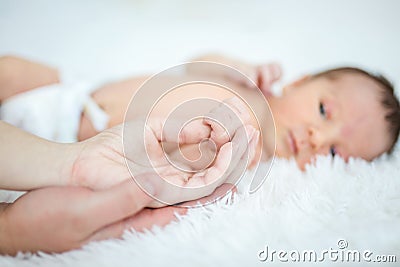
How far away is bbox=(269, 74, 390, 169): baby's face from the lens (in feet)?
3.15

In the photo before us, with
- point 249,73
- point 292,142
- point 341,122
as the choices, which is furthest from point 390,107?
point 249,73

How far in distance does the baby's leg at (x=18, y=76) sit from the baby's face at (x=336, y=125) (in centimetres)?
50

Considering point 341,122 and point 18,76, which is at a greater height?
point 18,76

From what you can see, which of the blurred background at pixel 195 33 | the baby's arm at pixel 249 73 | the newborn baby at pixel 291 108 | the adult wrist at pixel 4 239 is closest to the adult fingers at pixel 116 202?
the adult wrist at pixel 4 239

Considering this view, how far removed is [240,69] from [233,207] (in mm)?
586

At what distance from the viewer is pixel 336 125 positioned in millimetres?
975

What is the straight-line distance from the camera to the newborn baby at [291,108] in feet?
3.04

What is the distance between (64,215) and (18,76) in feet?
1.59

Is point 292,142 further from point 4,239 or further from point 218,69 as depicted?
point 4,239

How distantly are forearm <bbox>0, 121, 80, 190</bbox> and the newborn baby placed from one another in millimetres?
293

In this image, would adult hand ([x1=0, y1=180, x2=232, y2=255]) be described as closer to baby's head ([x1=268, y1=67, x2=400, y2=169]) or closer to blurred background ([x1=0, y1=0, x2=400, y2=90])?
baby's head ([x1=268, y1=67, x2=400, y2=169])

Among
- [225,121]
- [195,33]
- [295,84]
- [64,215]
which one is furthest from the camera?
[195,33]

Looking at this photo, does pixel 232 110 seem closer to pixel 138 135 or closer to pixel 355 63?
pixel 138 135

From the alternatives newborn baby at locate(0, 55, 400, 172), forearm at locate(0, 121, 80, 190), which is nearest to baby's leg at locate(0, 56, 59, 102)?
newborn baby at locate(0, 55, 400, 172)
